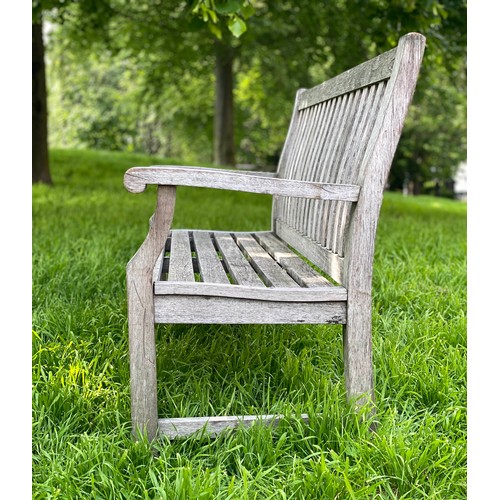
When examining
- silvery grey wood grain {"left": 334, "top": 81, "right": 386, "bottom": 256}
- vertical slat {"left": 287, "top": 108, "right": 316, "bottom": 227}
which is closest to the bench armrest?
silvery grey wood grain {"left": 334, "top": 81, "right": 386, "bottom": 256}

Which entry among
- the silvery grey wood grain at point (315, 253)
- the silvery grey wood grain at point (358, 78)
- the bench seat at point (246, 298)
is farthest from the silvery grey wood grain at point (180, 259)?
the silvery grey wood grain at point (358, 78)

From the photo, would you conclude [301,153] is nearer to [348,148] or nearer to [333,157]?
[333,157]

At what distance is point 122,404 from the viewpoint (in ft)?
7.18

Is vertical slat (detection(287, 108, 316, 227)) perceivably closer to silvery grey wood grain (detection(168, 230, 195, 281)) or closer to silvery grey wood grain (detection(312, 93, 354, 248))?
silvery grey wood grain (detection(312, 93, 354, 248))

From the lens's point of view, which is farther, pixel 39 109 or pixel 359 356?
pixel 39 109

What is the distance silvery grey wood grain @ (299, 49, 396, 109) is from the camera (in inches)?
80.7

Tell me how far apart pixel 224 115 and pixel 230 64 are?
1.08 m

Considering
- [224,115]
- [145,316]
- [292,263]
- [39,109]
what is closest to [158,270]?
[145,316]

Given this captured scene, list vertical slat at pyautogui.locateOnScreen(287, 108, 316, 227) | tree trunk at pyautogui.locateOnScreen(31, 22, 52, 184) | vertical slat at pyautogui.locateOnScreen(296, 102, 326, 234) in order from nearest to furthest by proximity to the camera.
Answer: vertical slat at pyautogui.locateOnScreen(296, 102, 326, 234)
vertical slat at pyautogui.locateOnScreen(287, 108, 316, 227)
tree trunk at pyautogui.locateOnScreen(31, 22, 52, 184)

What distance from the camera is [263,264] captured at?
2449mm

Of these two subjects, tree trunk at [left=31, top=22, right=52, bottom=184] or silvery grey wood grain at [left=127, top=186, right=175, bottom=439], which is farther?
tree trunk at [left=31, top=22, right=52, bottom=184]

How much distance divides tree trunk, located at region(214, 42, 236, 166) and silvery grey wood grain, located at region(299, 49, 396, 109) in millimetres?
10496

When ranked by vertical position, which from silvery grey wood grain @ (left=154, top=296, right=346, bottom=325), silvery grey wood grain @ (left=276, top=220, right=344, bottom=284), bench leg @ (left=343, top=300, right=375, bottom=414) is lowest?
bench leg @ (left=343, top=300, right=375, bottom=414)

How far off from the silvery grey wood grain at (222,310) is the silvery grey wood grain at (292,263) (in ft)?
0.47
